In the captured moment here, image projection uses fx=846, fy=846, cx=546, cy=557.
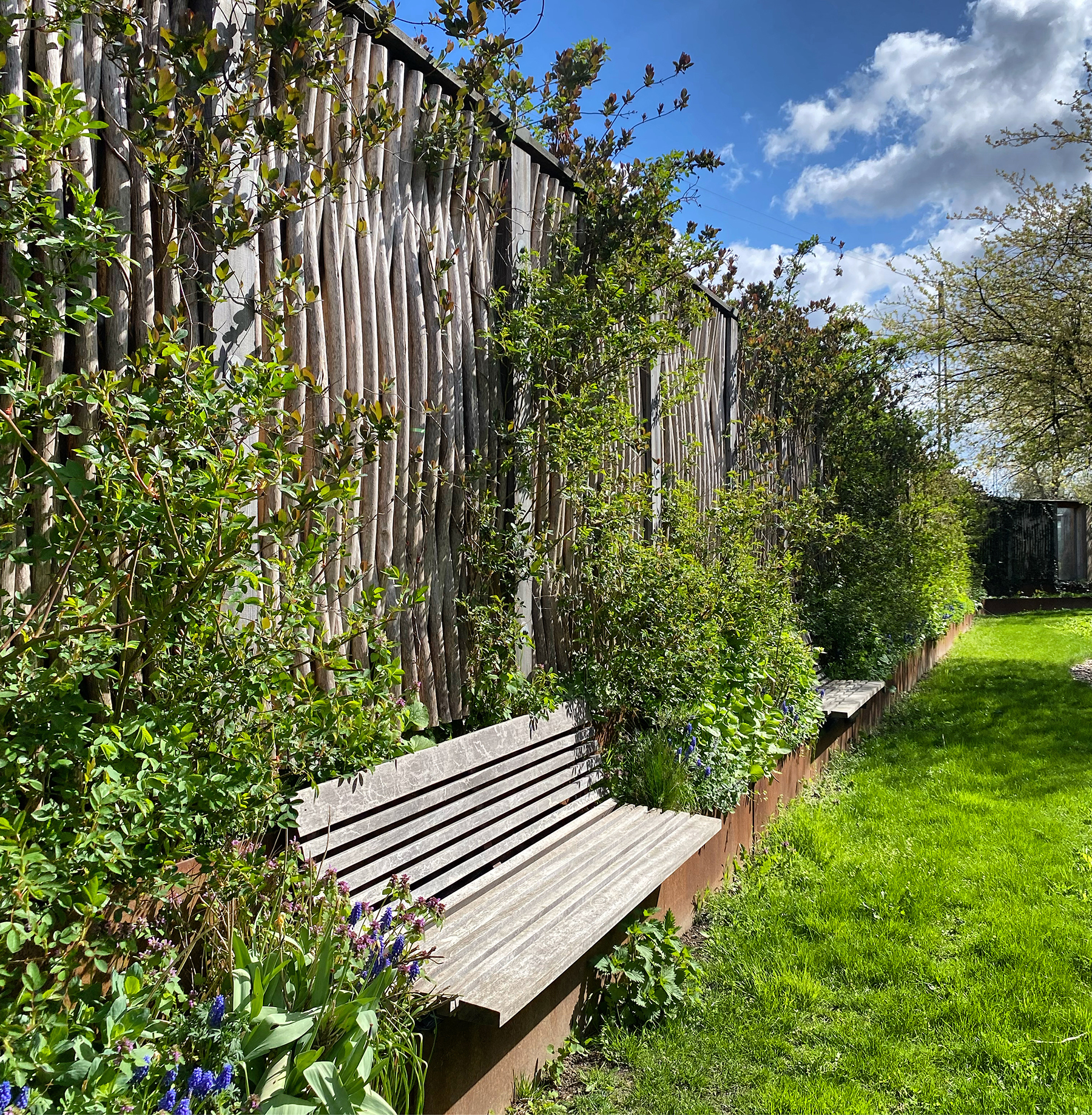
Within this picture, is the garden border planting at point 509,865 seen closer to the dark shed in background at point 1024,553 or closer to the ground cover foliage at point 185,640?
the ground cover foliage at point 185,640

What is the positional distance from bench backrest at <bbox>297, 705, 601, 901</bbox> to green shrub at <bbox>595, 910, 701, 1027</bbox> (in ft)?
1.65

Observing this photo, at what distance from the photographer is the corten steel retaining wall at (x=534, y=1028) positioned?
2.17m

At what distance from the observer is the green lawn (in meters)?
2.58

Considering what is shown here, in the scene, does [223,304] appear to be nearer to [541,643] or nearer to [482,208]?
[482,208]

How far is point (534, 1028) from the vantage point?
8.13 ft

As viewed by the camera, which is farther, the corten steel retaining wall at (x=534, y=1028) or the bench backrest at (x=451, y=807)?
the bench backrest at (x=451, y=807)

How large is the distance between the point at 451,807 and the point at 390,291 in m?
1.78

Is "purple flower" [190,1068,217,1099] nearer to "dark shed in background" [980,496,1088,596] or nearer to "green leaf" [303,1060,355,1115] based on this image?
"green leaf" [303,1060,355,1115]

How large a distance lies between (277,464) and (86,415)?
428 millimetres

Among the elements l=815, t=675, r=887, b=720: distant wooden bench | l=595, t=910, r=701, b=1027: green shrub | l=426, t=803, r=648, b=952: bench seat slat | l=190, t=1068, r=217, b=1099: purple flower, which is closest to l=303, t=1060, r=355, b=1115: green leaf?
l=190, t=1068, r=217, b=1099: purple flower

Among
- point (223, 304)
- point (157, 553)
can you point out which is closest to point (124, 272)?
point (223, 304)

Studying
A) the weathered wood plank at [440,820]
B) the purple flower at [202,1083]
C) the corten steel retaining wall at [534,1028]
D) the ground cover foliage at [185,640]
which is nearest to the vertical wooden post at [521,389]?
the weathered wood plank at [440,820]

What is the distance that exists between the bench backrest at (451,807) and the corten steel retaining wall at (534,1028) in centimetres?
44

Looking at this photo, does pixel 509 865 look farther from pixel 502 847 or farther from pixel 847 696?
pixel 847 696
